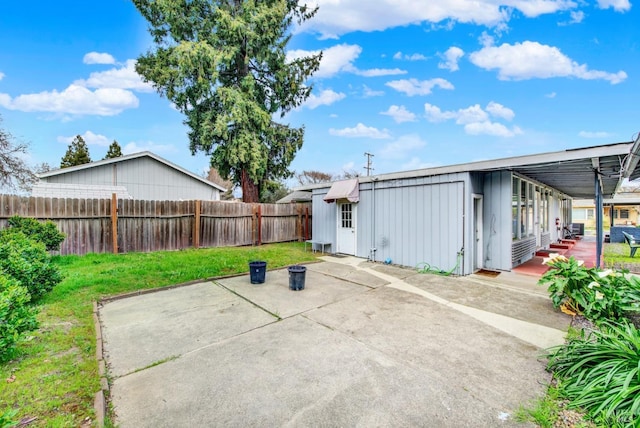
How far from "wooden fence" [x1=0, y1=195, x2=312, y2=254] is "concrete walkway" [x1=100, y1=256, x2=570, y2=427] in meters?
4.72

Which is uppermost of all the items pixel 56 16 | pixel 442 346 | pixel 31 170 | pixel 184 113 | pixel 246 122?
pixel 56 16

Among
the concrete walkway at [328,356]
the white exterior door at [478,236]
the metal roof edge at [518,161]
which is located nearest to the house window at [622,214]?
the white exterior door at [478,236]

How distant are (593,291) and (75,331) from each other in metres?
7.24

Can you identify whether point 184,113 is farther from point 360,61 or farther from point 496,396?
point 496,396

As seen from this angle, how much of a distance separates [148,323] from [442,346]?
13.6 ft

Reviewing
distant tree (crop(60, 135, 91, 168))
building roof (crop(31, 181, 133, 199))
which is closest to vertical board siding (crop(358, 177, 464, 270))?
building roof (crop(31, 181, 133, 199))

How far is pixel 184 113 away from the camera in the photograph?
47.6 feet

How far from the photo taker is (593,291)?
12.6ft

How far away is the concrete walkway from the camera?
7.22 feet

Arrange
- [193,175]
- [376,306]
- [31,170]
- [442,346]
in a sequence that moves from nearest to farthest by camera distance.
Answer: [442,346], [376,306], [31,170], [193,175]

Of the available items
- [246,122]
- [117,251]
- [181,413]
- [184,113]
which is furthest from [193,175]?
[181,413]

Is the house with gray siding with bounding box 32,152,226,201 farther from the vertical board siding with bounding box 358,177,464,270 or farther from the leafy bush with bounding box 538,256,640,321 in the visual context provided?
the leafy bush with bounding box 538,256,640,321

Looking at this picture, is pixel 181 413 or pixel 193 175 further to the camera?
pixel 193 175

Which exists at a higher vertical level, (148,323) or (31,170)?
(31,170)
